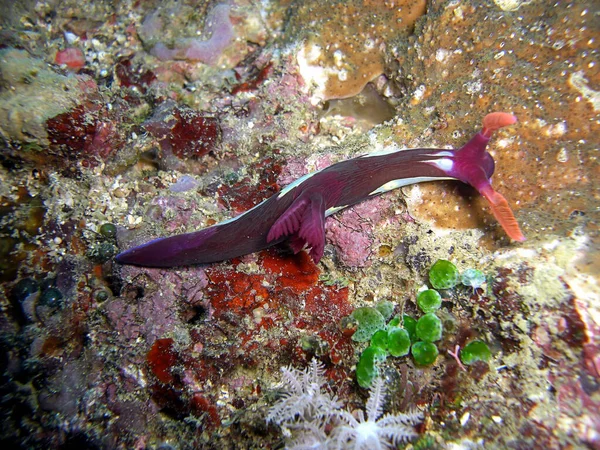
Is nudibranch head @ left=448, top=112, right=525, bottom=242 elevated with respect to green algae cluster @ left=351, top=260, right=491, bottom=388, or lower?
elevated

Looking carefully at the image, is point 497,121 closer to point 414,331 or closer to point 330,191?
point 330,191

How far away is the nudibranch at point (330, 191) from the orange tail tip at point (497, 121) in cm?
10

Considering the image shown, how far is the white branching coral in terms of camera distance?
2.30 m

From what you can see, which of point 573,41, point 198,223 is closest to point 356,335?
point 198,223

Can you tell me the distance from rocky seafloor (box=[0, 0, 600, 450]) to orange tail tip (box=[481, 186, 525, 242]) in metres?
0.21

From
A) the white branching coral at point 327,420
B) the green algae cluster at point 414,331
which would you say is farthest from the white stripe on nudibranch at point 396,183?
the white branching coral at point 327,420

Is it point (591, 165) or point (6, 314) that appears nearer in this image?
point (591, 165)

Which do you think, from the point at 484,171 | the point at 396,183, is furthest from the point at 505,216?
the point at 396,183

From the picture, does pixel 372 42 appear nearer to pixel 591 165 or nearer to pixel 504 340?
pixel 591 165

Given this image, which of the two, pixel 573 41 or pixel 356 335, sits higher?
pixel 573 41

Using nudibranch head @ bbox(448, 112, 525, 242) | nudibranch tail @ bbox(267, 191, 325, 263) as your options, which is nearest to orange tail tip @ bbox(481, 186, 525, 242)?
nudibranch head @ bbox(448, 112, 525, 242)

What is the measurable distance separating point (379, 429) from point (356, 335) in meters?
0.73

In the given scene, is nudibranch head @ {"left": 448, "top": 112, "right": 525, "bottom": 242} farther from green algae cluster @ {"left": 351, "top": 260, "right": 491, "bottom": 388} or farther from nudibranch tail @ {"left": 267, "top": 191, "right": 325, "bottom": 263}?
nudibranch tail @ {"left": 267, "top": 191, "right": 325, "bottom": 263}

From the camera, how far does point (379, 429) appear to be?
2.31 m
